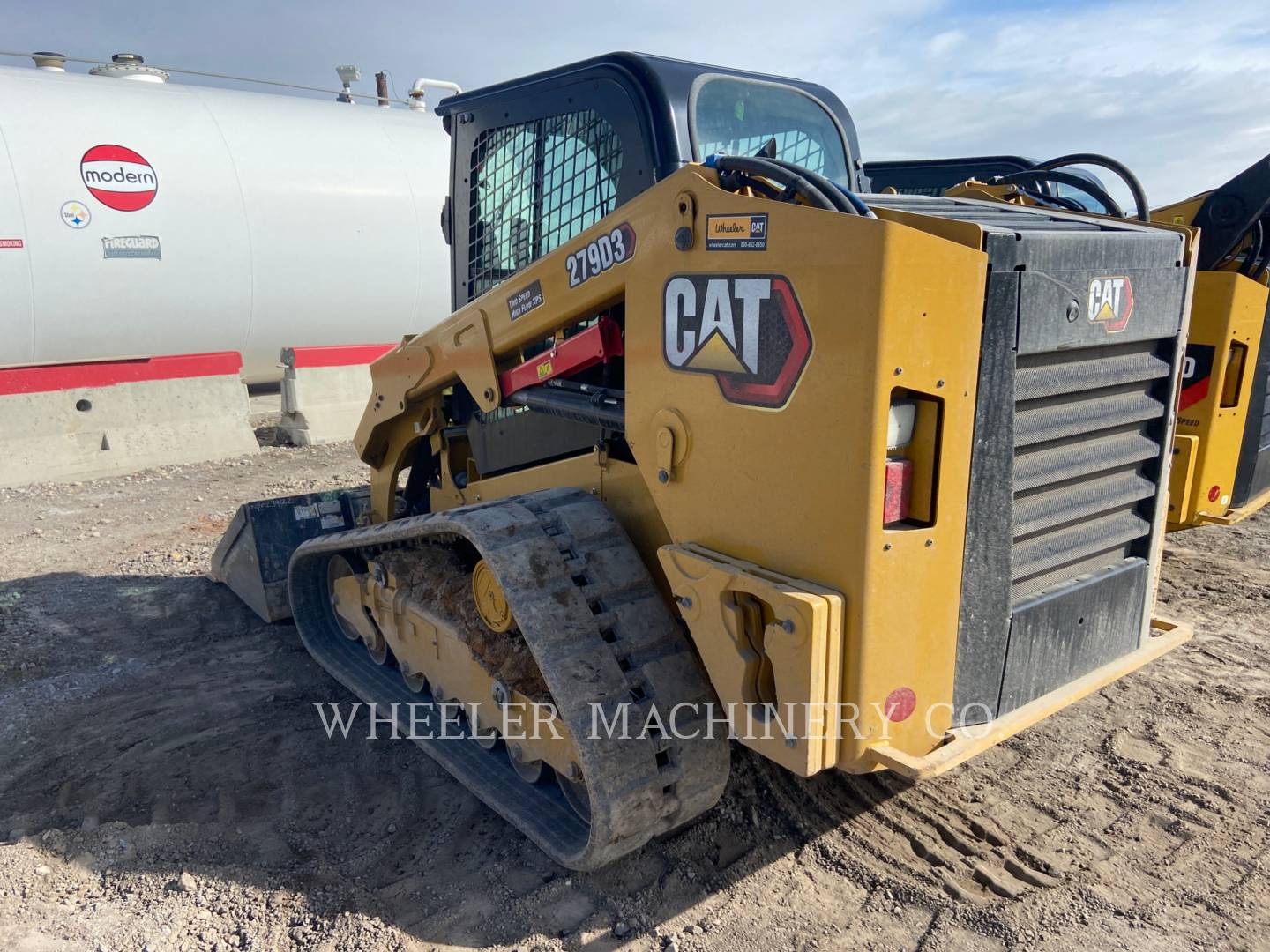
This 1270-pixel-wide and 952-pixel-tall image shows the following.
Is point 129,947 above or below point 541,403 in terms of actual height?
below

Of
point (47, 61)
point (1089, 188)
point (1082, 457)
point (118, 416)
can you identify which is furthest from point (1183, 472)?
point (47, 61)

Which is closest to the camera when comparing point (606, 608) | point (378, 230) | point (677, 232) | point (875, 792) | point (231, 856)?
point (677, 232)

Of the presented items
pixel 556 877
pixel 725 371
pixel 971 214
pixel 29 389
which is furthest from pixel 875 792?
pixel 29 389

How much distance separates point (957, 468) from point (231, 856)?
2532mm

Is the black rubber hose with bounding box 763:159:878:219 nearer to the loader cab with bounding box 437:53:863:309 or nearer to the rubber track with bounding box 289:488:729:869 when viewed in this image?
the loader cab with bounding box 437:53:863:309

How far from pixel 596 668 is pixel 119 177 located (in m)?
7.72

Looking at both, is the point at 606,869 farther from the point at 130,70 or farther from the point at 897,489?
the point at 130,70

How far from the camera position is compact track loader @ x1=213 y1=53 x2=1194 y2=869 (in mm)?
2229

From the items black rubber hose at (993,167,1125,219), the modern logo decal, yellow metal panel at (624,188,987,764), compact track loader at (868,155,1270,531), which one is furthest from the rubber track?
compact track loader at (868,155,1270,531)

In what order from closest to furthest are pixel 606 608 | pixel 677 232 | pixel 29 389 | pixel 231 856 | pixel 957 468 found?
1. pixel 957 468
2. pixel 677 232
3. pixel 606 608
4. pixel 231 856
5. pixel 29 389

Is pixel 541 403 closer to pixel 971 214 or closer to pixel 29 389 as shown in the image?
pixel 971 214

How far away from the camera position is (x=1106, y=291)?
8.59 ft

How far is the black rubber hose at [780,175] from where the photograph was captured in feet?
7.47

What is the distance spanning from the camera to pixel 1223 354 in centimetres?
466
